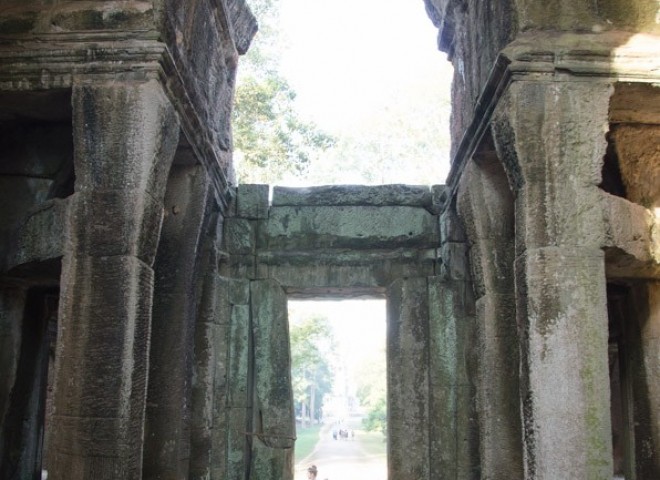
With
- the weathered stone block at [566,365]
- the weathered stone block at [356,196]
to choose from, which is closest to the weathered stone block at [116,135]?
the weathered stone block at [566,365]

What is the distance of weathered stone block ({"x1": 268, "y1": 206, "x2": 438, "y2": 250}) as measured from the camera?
7.64 meters

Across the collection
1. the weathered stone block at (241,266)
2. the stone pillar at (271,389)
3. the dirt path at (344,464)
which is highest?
the weathered stone block at (241,266)

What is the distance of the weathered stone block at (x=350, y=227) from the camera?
25.1 feet

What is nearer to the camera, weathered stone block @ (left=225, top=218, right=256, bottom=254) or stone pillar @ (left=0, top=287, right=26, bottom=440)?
stone pillar @ (left=0, top=287, right=26, bottom=440)

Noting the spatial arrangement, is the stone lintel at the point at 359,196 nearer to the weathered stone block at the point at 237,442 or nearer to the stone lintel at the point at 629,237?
the weathered stone block at the point at 237,442

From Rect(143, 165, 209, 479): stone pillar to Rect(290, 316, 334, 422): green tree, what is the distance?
1862 centimetres

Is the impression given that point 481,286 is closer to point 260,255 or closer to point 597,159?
point 597,159

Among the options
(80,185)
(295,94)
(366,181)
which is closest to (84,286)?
(80,185)

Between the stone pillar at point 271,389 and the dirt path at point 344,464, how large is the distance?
738 cm

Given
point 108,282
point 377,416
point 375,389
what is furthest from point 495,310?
point 375,389

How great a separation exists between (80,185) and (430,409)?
14.0ft

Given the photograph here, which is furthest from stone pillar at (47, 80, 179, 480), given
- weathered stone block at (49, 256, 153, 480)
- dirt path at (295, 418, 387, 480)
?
dirt path at (295, 418, 387, 480)

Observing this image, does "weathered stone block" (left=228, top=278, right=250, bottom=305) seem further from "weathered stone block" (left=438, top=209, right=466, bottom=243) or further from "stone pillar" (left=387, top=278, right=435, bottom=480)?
"weathered stone block" (left=438, top=209, right=466, bottom=243)

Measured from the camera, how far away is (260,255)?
7617 mm
